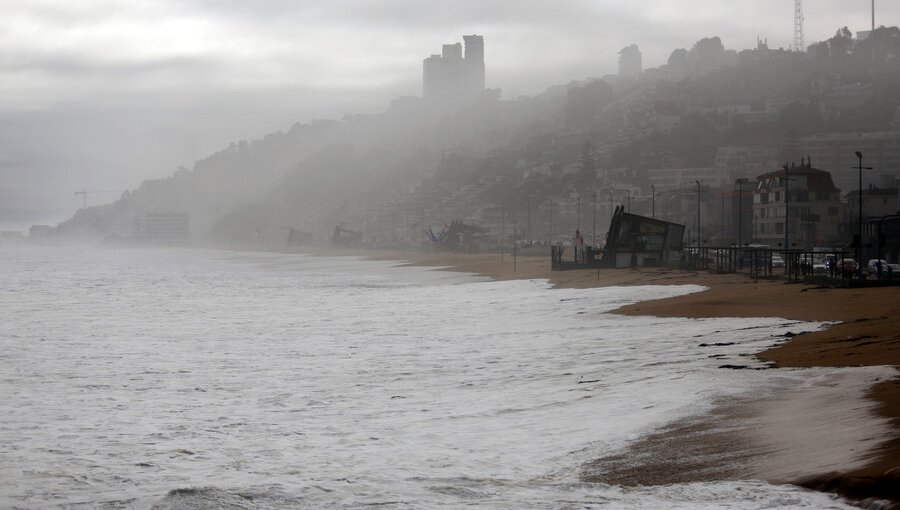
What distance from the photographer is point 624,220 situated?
6688 cm

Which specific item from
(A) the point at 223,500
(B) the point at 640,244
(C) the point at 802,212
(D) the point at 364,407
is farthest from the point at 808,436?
(C) the point at 802,212

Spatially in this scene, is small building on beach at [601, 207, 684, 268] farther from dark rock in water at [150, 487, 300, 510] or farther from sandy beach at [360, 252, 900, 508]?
dark rock in water at [150, 487, 300, 510]

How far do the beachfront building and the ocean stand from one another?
245 feet

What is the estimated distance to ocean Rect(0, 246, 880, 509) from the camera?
11.8 metres

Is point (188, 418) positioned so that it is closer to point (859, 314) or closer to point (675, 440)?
point (675, 440)

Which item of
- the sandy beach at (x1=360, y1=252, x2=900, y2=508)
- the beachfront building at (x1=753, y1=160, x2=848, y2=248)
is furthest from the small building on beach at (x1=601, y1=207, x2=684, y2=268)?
the sandy beach at (x1=360, y1=252, x2=900, y2=508)

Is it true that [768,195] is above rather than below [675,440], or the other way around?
above

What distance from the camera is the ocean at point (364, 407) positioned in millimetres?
11773

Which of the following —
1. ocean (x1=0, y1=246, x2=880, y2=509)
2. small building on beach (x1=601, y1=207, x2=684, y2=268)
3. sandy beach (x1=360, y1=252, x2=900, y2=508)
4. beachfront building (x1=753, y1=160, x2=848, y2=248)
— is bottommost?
ocean (x1=0, y1=246, x2=880, y2=509)

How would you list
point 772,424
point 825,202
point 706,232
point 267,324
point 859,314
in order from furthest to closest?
point 706,232 < point 825,202 < point 267,324 < point 859,314 < point 772,424

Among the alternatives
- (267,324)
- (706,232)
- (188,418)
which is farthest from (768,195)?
(188,418)

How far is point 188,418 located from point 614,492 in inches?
309

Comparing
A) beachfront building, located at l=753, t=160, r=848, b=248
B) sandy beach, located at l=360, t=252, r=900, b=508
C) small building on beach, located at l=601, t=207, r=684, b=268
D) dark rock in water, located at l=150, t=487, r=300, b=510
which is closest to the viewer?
sandy beach, located at l=360, t=252, r=900, b=508

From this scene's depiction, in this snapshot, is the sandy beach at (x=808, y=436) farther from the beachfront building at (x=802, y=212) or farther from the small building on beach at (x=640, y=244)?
the beachfront building at (x=802, y=212)
